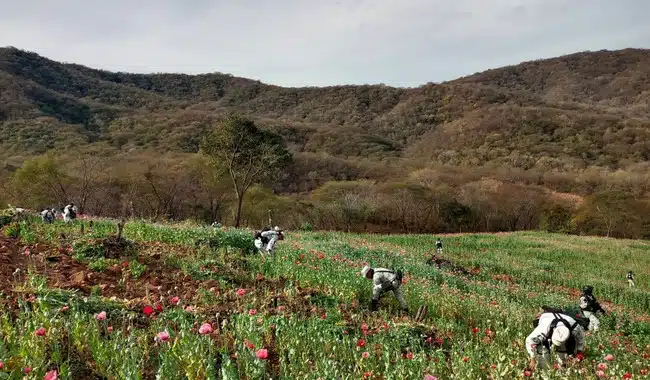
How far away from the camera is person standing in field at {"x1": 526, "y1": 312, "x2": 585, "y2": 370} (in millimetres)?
5855

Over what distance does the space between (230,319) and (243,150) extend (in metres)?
31.1

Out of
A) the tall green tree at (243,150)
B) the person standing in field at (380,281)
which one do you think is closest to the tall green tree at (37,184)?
the tall green tree at (243,150)

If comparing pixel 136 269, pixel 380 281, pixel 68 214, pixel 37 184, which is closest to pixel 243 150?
pixel 37 184

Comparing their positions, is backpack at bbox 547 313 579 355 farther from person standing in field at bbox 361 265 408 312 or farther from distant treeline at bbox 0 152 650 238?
distant treeline at bbox 0 152 650 238

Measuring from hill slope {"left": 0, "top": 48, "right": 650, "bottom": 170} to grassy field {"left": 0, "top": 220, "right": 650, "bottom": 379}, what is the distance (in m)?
67.9

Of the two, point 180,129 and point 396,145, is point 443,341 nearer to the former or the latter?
point 180,129

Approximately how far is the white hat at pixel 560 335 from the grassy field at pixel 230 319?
0.31 meters

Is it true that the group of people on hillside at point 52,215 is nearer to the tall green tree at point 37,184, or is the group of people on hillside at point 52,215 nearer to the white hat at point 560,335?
the white hat at point 560,335

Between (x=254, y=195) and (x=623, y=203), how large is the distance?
→ 3565 cm

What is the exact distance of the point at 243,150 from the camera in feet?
121

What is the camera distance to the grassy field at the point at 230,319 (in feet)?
15.5

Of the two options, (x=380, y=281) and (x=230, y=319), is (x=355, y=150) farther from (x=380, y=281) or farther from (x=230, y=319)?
(x=230, y=319)

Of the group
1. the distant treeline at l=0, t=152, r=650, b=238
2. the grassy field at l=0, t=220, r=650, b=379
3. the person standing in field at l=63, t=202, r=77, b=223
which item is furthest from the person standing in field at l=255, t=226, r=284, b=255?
the distant treeline at l=0, t=152, r=650, b=238

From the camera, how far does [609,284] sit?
66.9ft
